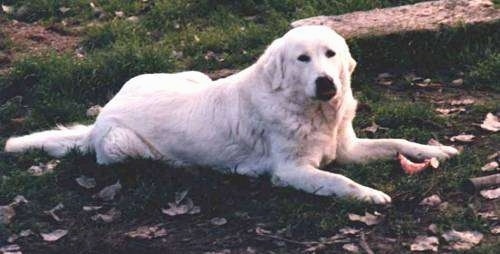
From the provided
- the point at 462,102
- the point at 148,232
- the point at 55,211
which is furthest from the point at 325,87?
the point at 55,211

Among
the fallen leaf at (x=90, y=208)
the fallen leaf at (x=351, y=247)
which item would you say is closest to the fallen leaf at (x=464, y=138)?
the fallen leaf at (x=351, y=247)

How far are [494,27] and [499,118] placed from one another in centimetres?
158

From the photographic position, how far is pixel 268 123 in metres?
6.62

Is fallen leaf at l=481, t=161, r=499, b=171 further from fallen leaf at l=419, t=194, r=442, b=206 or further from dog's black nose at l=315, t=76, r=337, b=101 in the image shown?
dog's black nose at l=315, t=76, r=337, b=101

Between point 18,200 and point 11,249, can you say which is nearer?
point 11,249

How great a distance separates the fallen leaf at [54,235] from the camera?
6.10 m

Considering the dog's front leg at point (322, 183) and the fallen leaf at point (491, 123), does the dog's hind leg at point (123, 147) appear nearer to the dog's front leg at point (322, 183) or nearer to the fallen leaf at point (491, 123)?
the dog's front leg at point (322, 183)

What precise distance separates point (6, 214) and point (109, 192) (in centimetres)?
72

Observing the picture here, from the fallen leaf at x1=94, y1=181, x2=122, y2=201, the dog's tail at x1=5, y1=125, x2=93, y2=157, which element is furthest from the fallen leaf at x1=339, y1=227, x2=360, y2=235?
the dog's tail at x1=5, y1=125, x2=93, y2=157

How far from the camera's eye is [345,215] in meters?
5.83

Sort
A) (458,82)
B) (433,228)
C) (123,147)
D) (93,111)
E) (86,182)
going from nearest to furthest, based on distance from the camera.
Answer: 1. (433,228)
2. (86,182)
3. (123,147)
4. (458,82)
5. (93,111)

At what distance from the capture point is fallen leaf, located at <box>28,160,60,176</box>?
713 cm

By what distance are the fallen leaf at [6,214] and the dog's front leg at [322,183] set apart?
71.8 inches

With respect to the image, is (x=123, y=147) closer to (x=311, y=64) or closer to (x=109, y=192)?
(x=109, y=192)
